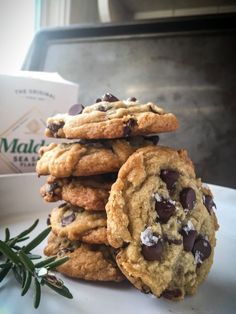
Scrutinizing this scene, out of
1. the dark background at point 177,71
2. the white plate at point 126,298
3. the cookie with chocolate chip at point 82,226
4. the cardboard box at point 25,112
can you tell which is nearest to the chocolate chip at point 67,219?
the cookie with chocolate chip at point 82,226

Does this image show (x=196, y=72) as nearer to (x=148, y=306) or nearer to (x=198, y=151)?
(x=198, y=151)

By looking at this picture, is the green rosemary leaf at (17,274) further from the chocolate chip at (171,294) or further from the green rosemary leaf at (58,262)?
the chocolate chip at (171,294)

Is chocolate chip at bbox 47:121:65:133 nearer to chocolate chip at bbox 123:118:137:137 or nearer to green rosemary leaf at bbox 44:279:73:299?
chocolate chip at bbox 123:118:137:137

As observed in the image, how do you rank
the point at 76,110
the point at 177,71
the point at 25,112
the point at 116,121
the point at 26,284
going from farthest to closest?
the point at 177,71, the point at 25,112, the point at 76,110, the point at 116,121, the point at 26,284

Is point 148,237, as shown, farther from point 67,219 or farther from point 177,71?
point 177,71

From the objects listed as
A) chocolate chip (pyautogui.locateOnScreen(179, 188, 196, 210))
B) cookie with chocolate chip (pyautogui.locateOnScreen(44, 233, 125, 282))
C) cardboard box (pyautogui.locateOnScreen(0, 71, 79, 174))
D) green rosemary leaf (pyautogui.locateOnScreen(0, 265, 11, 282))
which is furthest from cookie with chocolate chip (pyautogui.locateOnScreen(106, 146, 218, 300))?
cardboard box (pyautogui.locateOnScreen(0, 71, 79, 174))

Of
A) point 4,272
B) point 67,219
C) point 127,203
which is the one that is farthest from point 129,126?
point 4,272
